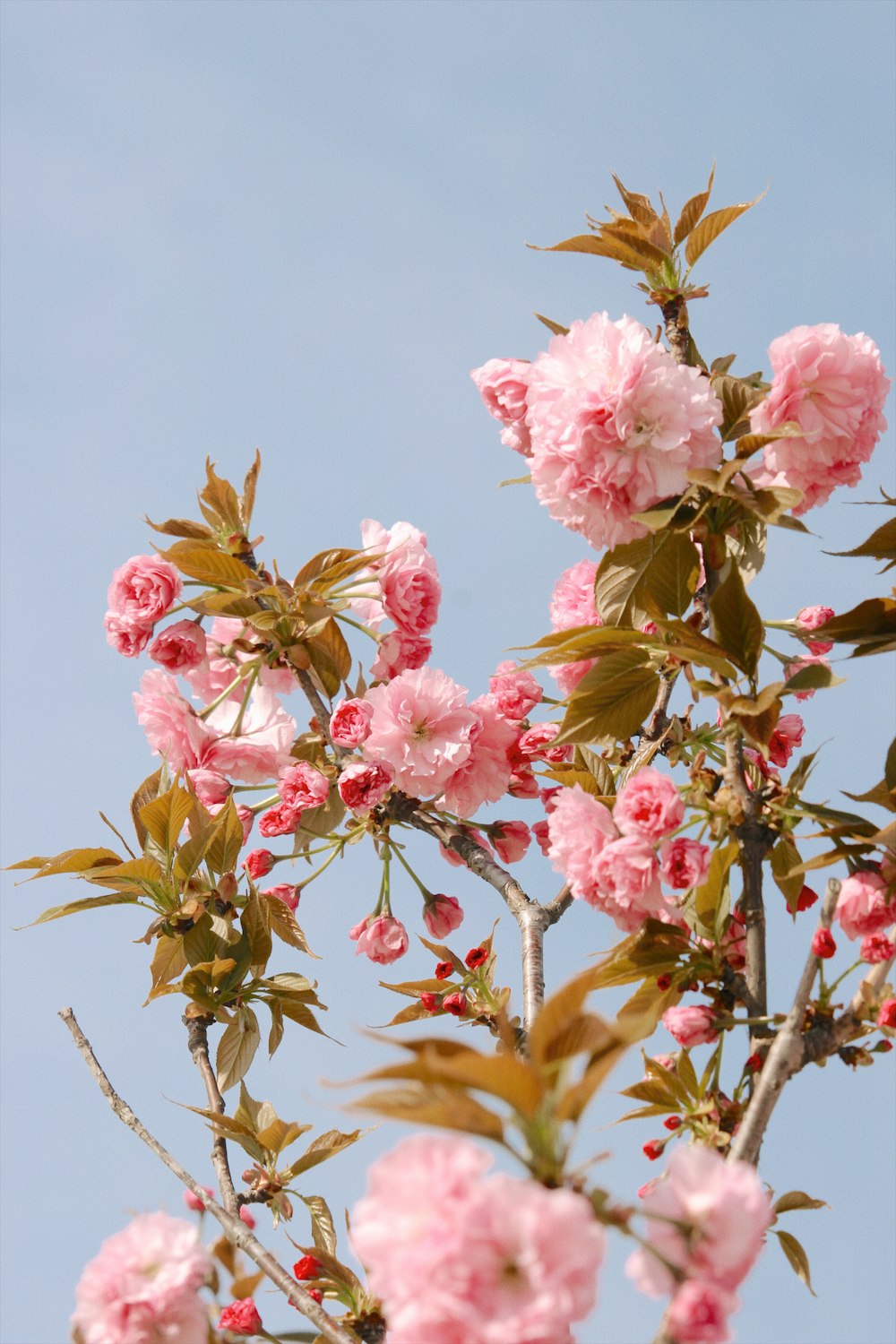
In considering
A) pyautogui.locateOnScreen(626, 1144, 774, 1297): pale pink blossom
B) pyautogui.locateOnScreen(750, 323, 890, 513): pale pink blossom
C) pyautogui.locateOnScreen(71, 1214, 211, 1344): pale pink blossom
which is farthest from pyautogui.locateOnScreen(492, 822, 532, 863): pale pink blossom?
pyautogui.locateOnScreen(626, 1144, 774, 1297): pale pink blossom

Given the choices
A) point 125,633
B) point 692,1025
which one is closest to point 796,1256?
point 692,1025

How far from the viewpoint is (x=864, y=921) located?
1575 mm

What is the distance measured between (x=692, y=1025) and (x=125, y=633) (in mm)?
1486

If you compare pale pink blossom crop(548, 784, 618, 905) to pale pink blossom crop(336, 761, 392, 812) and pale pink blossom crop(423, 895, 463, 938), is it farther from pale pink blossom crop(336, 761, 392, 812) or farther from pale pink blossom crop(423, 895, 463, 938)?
pale pink blossom crop(423, 895, 463, 938)

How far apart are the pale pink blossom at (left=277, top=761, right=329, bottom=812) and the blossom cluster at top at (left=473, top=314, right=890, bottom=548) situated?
91 centimetres

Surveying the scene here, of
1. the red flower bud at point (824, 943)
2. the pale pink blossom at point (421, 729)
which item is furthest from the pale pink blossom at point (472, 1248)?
the pale pink blossom at point (421, 729)

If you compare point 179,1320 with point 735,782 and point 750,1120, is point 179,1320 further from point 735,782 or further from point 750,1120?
point 735,782

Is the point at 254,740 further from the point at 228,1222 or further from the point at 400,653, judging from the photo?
the point at 228,1222

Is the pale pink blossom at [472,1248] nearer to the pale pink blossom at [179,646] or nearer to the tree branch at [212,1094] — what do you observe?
the tree branch at [212,1094]

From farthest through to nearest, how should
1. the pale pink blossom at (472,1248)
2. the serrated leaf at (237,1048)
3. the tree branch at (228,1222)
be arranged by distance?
the serrated leaf at (237,1048) < the tree branch at (228,1222) < the pale pink blossom at (472,1248)

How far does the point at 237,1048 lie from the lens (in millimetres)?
2395

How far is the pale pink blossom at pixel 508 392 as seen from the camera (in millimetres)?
2080

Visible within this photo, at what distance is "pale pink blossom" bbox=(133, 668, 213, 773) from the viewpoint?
103 inches

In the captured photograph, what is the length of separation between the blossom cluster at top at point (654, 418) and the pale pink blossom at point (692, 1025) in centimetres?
68
